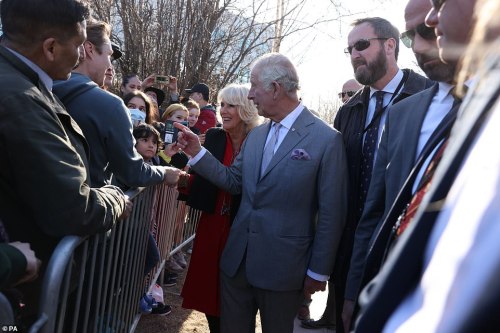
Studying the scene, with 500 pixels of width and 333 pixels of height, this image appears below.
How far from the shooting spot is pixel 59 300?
1.94 metres

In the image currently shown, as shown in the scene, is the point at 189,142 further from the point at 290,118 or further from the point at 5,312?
the point at 5,312

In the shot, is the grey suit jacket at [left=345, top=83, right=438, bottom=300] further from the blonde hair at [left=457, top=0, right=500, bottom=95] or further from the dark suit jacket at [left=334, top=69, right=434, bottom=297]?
the blonde hair at [left=457, top=0, right=500, bottom=95]

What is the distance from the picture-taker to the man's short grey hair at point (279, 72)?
10.7 ft

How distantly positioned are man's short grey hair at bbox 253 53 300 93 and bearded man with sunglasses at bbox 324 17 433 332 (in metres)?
0.51

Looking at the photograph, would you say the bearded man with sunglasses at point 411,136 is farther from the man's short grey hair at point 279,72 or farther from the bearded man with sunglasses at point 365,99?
the man's short grey hair at point 279,72

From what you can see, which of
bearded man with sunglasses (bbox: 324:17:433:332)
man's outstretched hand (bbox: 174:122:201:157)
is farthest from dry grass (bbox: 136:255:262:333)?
man's outstretched hand (bbox: 174:122:201:157)

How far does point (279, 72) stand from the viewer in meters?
3.26

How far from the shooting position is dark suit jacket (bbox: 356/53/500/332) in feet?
2.41

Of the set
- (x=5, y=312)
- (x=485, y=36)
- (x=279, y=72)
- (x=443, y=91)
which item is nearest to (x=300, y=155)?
(x=279, y=72)

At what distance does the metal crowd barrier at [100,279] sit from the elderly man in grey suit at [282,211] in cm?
61

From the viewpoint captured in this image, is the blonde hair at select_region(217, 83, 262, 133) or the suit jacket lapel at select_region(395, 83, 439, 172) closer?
the suit jacket lapel at select_region(395, 83, 439, 172)

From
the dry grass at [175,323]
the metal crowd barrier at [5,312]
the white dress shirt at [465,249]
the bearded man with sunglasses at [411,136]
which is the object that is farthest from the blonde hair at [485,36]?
the dry grass at [175,323]

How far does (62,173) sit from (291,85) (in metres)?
1.80

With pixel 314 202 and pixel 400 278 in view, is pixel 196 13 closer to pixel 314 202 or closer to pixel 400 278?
pixel 314 202
